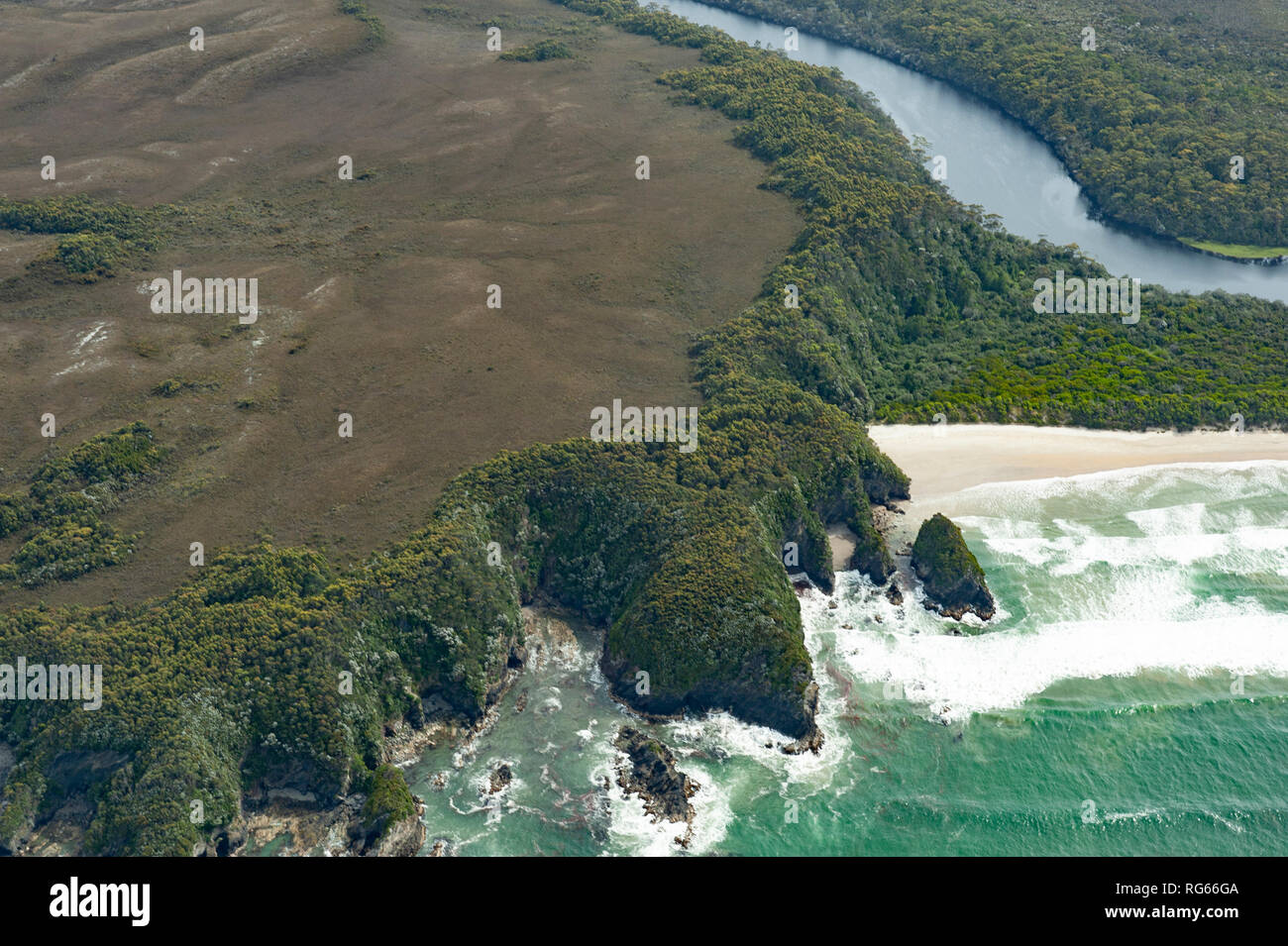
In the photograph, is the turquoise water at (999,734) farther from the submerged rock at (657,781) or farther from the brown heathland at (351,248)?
the brown heathland at (351,248)

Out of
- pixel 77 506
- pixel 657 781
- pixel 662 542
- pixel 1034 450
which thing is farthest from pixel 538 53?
pixel 657 781

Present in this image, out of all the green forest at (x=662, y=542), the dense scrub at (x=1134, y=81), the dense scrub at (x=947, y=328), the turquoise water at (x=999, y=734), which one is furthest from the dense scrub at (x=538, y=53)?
the turquoise water at (x=999, y=734)

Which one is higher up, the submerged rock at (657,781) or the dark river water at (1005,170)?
the dark river water at (1005,170)

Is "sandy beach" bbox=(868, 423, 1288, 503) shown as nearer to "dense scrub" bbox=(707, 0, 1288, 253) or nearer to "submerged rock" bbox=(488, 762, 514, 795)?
"dense scrub" bbox=(707, 0, 1288, 253)

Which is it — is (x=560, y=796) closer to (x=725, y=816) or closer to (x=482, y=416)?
(x=725, y=816)

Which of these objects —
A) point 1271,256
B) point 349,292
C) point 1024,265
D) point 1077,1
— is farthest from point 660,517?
point 1077,1

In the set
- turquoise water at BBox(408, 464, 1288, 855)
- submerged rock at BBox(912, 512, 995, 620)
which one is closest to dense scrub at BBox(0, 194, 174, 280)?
turquoise water at BBox(408, 464, 1288, 855)
